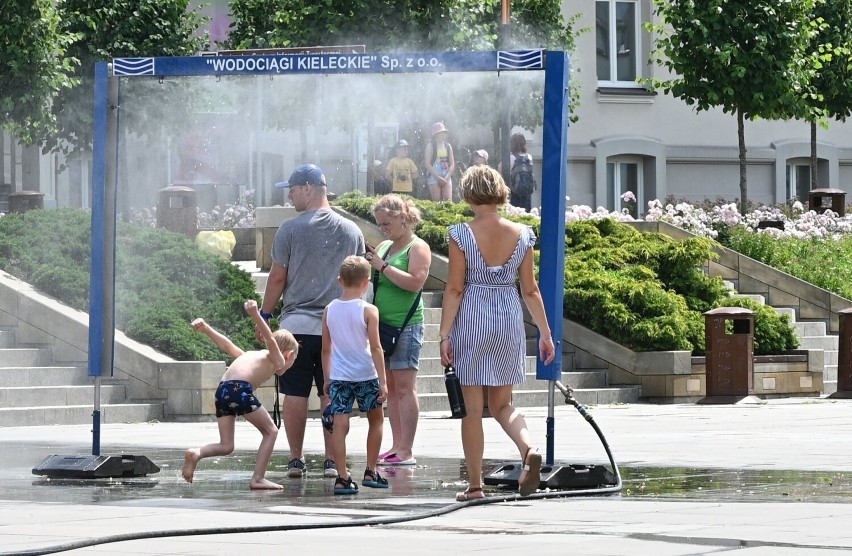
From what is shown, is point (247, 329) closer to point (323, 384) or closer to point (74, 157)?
point (323, 384)

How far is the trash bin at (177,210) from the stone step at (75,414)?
289 centimetres

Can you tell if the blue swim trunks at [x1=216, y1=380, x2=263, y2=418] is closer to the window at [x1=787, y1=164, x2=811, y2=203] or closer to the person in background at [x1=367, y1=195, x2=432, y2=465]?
the person in background at [x1=367, y1=195, x2=432, y2=465]

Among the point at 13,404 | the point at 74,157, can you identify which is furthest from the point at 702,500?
the point at 74,157

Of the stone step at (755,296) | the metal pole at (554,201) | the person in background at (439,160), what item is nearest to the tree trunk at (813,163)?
the stone step at (755,296)

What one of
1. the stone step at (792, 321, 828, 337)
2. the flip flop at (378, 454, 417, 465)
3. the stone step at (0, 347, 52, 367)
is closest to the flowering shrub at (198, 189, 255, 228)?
the flip flop at (378, 454, 417, 465)

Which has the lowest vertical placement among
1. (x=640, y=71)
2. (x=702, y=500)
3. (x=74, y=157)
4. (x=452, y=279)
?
(x=702, y=500)

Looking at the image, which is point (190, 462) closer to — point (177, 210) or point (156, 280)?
point (177, 210)

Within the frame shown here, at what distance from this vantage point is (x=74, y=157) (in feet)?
105

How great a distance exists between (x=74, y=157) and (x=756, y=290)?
13770 mm

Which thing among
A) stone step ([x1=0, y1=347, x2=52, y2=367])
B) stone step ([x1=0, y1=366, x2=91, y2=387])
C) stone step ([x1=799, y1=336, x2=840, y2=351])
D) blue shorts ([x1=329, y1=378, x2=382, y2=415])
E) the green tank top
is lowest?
stone step ([x1=0, y1=366, x2=91, y2=387])

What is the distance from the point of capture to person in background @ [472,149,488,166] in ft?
35.4

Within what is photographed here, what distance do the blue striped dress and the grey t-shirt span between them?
1801 millimetres

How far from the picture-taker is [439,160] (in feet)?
38.2

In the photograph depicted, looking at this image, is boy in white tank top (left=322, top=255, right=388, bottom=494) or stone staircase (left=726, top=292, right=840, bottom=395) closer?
boy in white tank top (left=322, top=255, right=388, bottom=494)
